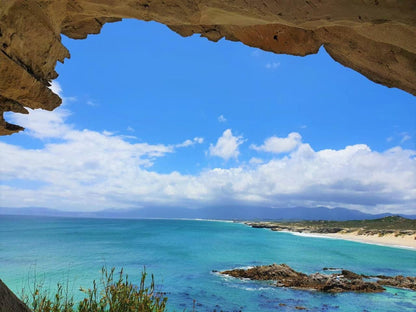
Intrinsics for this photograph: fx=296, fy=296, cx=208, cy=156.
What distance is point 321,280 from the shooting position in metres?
22.0

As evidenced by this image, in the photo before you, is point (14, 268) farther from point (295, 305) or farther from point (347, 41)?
point (347, 41)

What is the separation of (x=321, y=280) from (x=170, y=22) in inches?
888

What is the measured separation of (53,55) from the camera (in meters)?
5.17

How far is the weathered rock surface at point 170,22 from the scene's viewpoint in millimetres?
4152

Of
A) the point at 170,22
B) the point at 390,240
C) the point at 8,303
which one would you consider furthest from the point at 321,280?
the point at 390,240

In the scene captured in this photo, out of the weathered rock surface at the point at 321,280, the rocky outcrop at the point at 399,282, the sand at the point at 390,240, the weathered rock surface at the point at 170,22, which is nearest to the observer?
the weathered rock surface at the point at 170,22

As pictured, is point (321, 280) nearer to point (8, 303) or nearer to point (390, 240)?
point (8, 303)

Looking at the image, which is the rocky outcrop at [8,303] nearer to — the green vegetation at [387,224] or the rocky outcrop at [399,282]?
the rocky outcrop at [399,282]

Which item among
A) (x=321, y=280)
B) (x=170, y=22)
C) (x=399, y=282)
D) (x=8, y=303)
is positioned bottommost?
(x=399, y=282)

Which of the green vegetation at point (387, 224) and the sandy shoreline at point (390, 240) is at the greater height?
the green vegetation at point (387, 224)

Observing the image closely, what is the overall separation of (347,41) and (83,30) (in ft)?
17.9

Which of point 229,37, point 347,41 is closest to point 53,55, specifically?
point 229,37

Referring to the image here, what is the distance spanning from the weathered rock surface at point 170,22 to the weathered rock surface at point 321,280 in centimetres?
1864

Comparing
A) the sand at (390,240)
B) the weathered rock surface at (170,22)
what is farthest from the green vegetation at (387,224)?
the weathered rock surface at (170,22)
